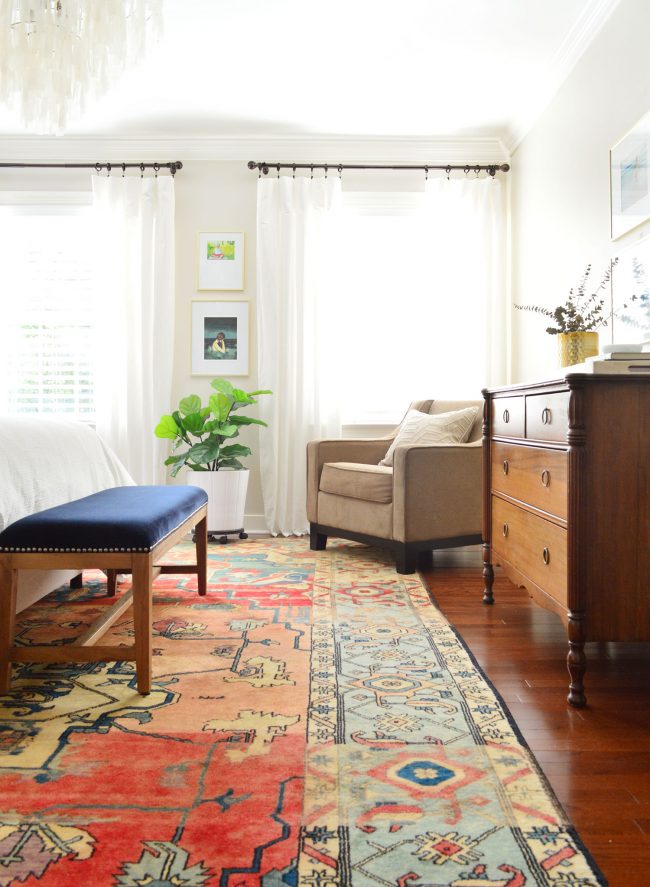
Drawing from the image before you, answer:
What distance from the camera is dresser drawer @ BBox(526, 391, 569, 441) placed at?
6.43ft

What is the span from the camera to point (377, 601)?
2969mm

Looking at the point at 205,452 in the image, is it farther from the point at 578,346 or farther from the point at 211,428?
the point at 578,346

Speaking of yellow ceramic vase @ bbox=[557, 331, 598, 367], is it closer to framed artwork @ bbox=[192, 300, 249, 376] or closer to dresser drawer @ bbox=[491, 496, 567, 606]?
dresser drawer @ bbox=[491, 496, 567, 606]

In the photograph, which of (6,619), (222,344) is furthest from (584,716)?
(222,344)

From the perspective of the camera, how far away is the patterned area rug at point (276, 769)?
1158mm

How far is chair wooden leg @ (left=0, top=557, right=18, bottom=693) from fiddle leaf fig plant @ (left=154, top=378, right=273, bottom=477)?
248cm

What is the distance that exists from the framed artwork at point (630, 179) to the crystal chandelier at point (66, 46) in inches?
74.0

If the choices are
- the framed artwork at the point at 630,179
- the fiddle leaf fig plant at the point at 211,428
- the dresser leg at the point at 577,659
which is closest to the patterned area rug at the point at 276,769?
the dresser leg at the point at 577,659

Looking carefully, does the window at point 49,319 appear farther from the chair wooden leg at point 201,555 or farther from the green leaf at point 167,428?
the chair wooden leg at point 201,555

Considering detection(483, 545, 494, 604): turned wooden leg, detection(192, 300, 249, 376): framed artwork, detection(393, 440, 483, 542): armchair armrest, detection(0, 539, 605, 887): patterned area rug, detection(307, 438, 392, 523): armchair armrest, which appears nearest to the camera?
detection(0, 539, 605, 887): patterned area rug

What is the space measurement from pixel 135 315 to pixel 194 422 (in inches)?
37.8

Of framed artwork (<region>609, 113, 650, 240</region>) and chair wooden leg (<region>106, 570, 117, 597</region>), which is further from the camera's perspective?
chair wooden leg (<region>106, 570, 117, 597</region>)

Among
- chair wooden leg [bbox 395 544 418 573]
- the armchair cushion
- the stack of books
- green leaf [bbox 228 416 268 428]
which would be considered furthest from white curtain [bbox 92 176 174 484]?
the stack of books

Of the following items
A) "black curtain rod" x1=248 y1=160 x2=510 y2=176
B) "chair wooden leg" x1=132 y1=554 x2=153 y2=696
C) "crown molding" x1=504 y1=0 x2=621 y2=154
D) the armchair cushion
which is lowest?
"chair wooden leg" x1=132 y1=554 x2=153 y2=696
